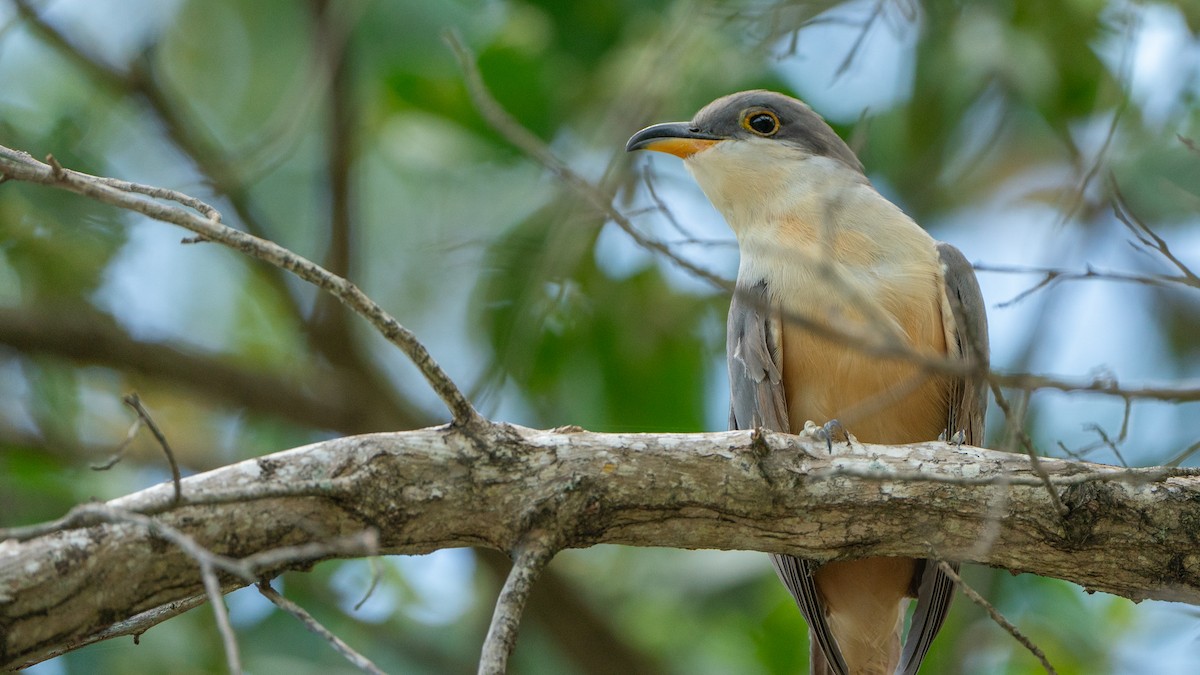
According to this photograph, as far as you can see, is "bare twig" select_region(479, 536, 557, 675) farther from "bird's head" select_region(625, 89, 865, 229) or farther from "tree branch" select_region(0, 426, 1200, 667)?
"bird's head" select_region(625, 89, 865, 229)

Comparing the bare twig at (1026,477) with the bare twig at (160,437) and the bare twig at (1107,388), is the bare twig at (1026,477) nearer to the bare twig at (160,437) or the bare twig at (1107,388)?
the bare twig at (1107,388)

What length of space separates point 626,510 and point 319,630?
0.96m

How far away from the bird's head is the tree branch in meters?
1.74

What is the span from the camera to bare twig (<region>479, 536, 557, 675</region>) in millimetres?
2514

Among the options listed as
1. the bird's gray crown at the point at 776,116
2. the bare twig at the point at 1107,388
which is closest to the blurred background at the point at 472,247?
the bird's gray crown at the point at 776,116

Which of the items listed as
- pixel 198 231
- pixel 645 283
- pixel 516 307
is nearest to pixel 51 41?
pixel 516 307

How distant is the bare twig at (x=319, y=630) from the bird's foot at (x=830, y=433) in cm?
146

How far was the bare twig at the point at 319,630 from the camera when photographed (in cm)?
232

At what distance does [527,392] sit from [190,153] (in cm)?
225

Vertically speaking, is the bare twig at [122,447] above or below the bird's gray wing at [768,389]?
below

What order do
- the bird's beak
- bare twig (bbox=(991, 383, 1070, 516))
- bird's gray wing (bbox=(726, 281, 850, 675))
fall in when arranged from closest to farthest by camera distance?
bare twig (bbox=(991, 383, 1070, 516)) → bird's gray wing (bbox=(726, 281, 850, 675)) → the bird's beak

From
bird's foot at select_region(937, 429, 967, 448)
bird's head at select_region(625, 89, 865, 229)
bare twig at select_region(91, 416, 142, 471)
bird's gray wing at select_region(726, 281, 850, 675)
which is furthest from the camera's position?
bird's head at select_region(625, 89, 865, 229)

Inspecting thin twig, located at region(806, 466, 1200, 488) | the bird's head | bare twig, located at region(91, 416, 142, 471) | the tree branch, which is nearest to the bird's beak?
the bird's head

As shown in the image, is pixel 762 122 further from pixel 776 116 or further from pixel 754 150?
pixel 754 150
